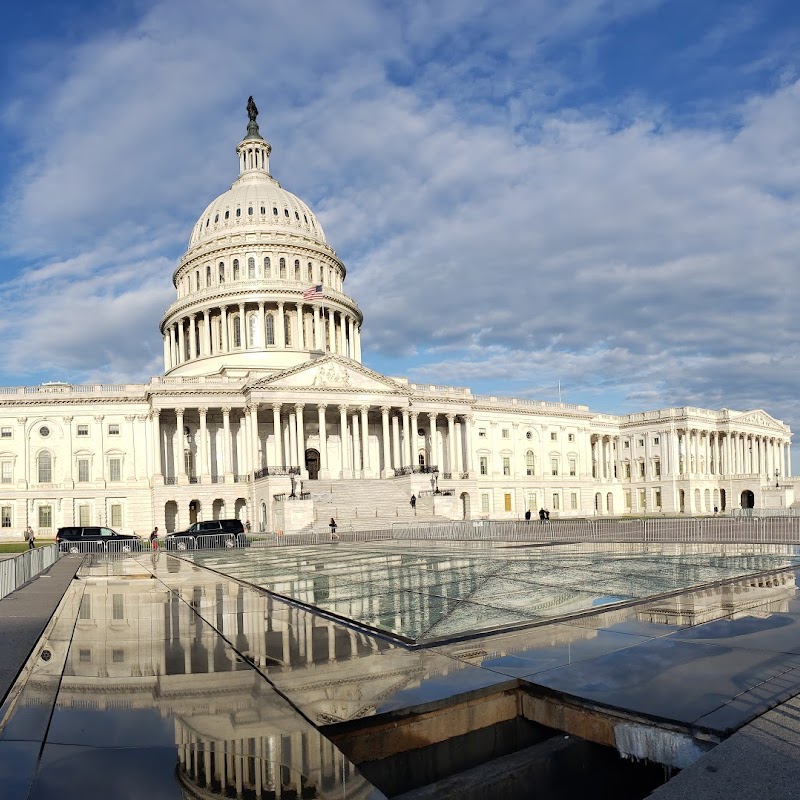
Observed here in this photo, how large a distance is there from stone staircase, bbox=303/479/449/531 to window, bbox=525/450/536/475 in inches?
1248

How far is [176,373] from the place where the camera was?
102625 millimetres

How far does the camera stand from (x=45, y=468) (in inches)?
3278

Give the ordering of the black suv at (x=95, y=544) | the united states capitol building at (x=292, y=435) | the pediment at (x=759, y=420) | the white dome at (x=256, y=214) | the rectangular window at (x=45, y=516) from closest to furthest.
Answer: the black suv at (x=95, y=544)
the united states capitol building at (x=292, y=435)
the rectangular window at (x=45, y=516)
the white dome at (x=256, y=214)
the pediment at (x=759, y=420)

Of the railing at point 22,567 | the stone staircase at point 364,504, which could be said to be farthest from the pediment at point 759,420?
the railing at point 22,567

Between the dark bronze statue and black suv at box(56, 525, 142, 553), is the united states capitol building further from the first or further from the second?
black suv at box(56, 525, 142, 553)

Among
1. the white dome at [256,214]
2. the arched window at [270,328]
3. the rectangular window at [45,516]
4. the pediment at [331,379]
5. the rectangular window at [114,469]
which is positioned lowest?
the rectangular window at [45,516]

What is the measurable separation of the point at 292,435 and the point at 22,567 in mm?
59874

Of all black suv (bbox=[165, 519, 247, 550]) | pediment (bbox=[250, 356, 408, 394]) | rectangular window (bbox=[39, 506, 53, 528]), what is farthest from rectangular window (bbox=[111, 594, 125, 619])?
rectangular window (bbox=[39, 506, 53, 528])

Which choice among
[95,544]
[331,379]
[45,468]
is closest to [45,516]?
[45,468]

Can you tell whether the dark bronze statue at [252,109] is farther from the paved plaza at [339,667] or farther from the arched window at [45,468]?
the paved plaza at [339,667]

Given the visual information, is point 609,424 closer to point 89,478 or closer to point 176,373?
point 176,373

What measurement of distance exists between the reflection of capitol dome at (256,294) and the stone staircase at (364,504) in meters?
20.2

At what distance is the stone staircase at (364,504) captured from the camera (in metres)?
68.9

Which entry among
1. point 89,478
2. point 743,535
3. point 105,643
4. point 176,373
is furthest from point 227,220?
point 105,643
